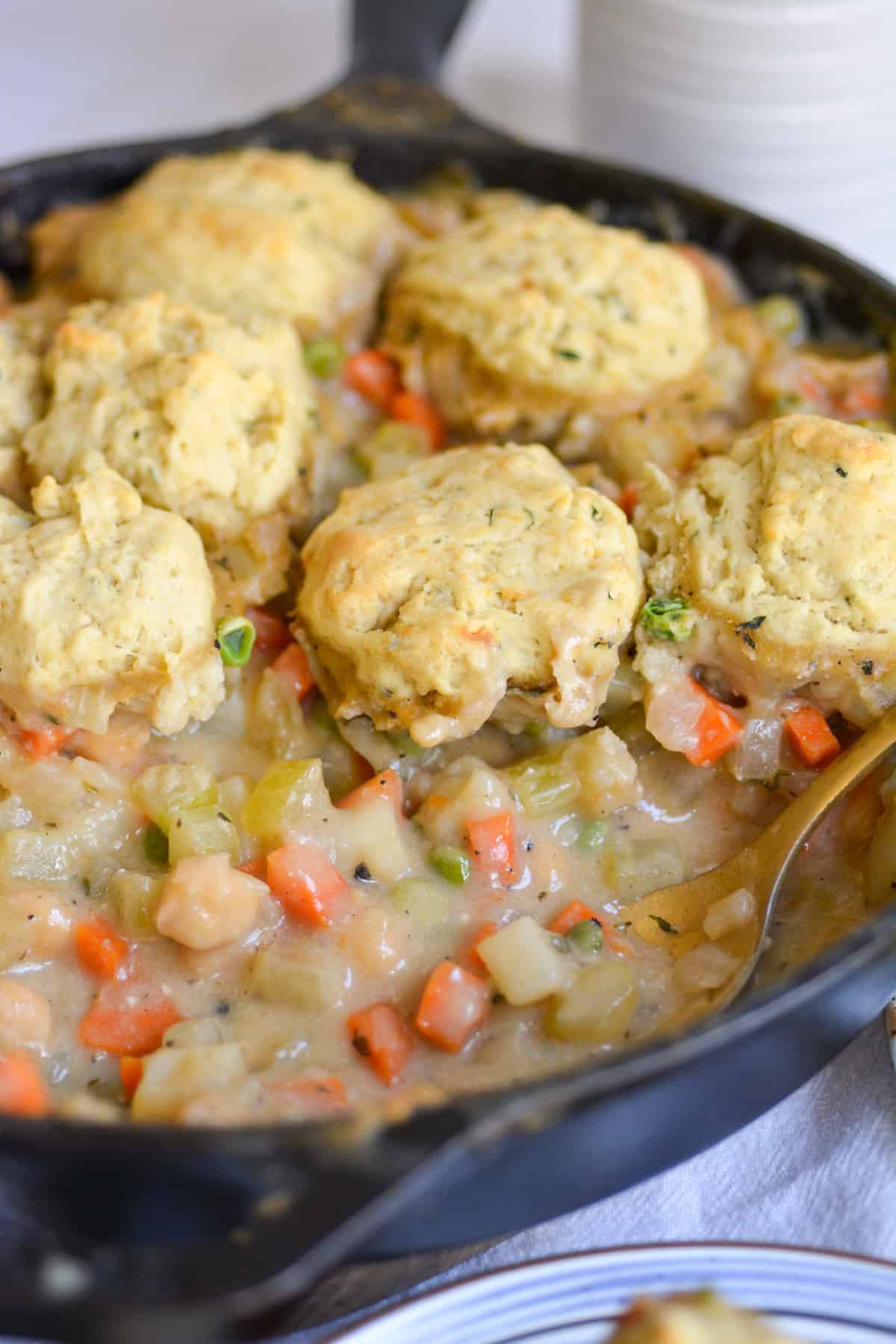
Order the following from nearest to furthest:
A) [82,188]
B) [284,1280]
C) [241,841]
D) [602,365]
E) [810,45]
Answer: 1. [284,1280]
2. [241,841]
3. [602,365]
4. [82,188]
5. [810,45]

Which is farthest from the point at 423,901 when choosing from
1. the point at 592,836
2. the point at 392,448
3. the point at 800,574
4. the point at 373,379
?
the point at 373,379

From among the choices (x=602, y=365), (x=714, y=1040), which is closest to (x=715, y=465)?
(x=602, y=365)

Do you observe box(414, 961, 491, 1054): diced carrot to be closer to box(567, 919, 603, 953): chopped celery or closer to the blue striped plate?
box(567, 919, 603, 953): chopped celery

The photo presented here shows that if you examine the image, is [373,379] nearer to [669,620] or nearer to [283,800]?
[669,620]

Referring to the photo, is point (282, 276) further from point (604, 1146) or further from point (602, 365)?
point (604, 1146)

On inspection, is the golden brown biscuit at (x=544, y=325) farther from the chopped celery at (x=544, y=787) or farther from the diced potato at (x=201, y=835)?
the diced potato at (x=201, y=835)
